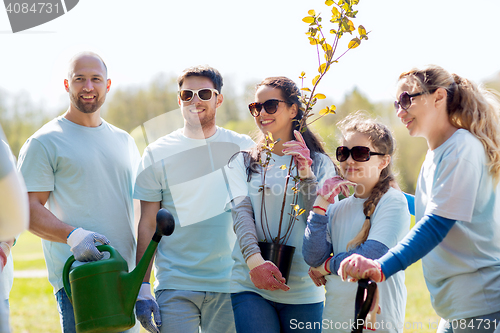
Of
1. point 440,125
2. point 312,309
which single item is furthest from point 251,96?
point 312,309

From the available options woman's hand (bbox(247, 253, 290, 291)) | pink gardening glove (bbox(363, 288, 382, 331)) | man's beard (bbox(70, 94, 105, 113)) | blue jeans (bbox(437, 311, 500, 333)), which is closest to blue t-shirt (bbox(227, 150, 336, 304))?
woman's hand (bbox(247, 253, 290, 291))

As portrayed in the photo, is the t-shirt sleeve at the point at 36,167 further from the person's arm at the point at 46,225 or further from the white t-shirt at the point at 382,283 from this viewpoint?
the white t-shirt at the point at 382,283

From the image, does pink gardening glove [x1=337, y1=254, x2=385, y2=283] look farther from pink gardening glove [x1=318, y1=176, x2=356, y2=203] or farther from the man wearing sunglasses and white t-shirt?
the man wearing sunglasses and white t-shirt

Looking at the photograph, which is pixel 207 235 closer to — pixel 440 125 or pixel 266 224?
pixel 266 224

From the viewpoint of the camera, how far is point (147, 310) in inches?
96.7

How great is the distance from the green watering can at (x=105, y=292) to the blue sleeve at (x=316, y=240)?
68 centimetres

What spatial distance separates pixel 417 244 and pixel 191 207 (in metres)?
1.45

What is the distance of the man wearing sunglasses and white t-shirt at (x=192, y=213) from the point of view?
8.58 ft

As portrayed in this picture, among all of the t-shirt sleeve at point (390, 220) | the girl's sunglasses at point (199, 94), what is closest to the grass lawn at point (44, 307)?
the t-shirt sleeve at point (390, 220)

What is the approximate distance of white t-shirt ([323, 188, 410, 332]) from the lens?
2004 millimetres

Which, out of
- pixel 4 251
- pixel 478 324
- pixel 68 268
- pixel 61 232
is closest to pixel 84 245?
pixel 68 268

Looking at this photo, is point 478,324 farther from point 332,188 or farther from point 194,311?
point 194,311

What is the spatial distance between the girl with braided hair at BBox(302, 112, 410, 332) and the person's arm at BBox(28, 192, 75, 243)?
4.51 feet

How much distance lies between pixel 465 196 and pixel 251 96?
1395 millimetres
